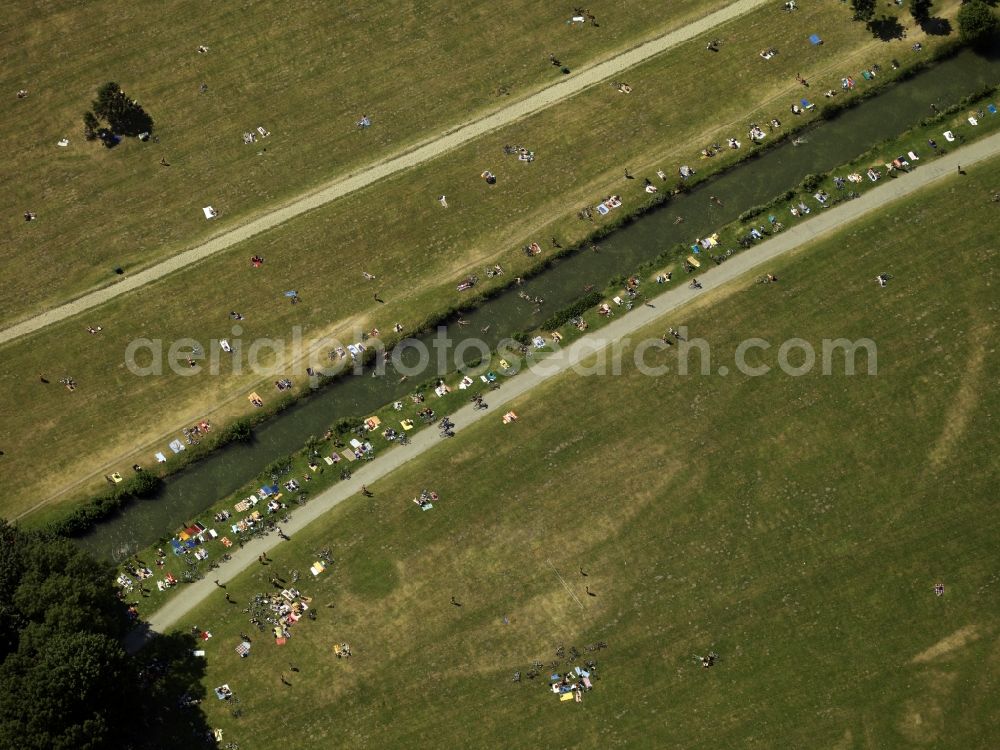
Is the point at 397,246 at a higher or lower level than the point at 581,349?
higher

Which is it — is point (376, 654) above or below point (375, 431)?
below

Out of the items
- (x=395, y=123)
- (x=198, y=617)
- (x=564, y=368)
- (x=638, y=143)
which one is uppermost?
(x=395, y=123)

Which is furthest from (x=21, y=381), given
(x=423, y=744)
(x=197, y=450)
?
(x=423, y=744)

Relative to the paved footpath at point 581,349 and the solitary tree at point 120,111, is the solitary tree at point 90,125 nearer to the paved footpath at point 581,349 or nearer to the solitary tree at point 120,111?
the solitary tree at point 120,111

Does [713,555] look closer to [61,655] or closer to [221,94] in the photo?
[61,655]

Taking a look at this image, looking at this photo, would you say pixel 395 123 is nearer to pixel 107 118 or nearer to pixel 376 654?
pixel 107 118

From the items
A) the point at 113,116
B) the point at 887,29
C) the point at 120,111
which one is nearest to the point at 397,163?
the point at 120,111

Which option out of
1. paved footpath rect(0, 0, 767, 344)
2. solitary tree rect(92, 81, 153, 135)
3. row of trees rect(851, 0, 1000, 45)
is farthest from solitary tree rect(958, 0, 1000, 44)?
solitary tree rect(92, 81, 153, 135)
